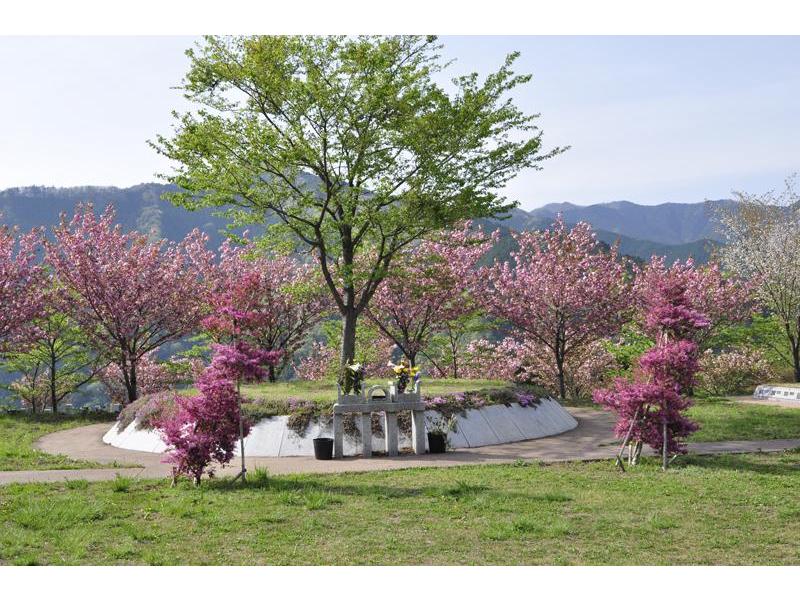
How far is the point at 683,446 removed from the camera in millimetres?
17922

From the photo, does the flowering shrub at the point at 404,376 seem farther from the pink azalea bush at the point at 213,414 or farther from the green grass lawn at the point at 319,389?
the pink azalea bush at the point at 213,414

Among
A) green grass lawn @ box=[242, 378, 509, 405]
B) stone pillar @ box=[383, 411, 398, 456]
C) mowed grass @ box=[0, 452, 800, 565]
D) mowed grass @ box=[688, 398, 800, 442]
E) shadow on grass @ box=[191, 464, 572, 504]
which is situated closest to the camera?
mowed grass @ box=[0, 452, 800, 565]

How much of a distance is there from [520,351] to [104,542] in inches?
1337

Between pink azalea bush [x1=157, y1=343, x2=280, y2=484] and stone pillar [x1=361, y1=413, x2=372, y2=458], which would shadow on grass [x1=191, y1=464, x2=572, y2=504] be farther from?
stone pillar [x1=361, y1=413, x2=372, y2=458]

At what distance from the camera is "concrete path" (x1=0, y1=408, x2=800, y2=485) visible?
1715cm

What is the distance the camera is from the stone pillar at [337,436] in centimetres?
1981

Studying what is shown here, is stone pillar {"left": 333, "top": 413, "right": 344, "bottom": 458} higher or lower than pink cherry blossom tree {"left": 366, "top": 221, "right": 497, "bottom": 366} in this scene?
lower

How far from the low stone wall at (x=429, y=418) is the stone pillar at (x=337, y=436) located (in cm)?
88

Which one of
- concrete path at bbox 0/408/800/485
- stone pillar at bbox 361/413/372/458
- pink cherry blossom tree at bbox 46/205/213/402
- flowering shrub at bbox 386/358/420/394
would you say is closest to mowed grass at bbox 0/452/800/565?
concrete path at bbox 0/408/800/485

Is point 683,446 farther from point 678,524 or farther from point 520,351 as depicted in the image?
point 520,351

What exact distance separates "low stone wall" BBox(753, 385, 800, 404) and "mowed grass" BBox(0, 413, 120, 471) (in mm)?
29401

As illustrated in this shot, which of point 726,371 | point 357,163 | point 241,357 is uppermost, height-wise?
point 357,163

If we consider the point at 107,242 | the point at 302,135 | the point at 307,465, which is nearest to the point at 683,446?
the point at 307,465

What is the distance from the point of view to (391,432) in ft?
67.0
